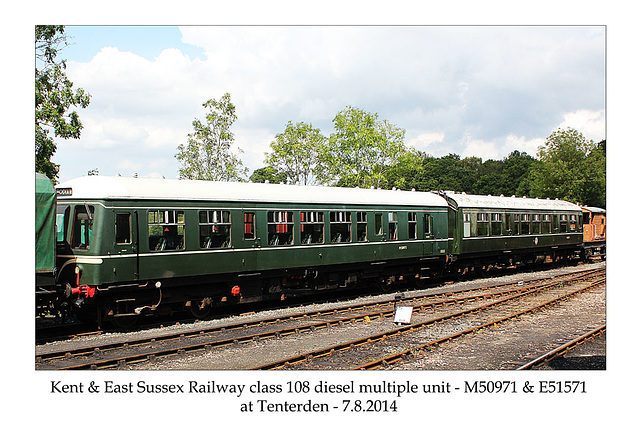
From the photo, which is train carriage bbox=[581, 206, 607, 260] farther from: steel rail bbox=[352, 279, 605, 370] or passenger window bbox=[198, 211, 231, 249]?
→ passenger window bbox=[198, 211, 231, 249]

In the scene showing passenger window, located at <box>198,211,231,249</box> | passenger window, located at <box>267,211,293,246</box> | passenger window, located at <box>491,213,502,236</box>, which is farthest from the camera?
passenger window, located at <box>491,213,502,236</box>

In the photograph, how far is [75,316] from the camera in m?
14.7

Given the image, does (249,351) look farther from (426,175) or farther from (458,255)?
(426,175)

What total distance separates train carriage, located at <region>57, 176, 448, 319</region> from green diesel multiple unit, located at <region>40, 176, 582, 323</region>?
0.09 feet

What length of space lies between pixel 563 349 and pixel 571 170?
1375 inches

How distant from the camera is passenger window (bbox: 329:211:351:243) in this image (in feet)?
58.0

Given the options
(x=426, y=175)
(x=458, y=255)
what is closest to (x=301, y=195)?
(x=458, y=255)

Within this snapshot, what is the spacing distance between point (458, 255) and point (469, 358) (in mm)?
12303

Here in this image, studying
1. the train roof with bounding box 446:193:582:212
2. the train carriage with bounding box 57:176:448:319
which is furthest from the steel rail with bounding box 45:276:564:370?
the train roof with bounding box 446:193:582:212

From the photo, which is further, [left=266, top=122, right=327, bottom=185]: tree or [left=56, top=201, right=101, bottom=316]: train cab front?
[left=266, top=122, right=327, bottom=185]: tree

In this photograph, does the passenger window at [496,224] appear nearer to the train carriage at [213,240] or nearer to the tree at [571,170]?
the train carriage at [213,240]

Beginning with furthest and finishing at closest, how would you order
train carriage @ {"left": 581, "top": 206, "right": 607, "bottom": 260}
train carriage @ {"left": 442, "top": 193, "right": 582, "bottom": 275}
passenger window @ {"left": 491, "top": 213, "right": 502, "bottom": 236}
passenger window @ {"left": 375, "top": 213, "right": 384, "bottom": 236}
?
train carriage @ {"left": 581, "top": 206, "right": 607, "bottom": 260} < passenger window @ {"left": 491, "top": 213, "right": 502, "bottom": 236} < train carriage @ {"left": 442, "top": 193, "right": 582, "bottom": 275} < passenger window @ {"left": 375, "top": 213, "right": 384, "bottom": 236}

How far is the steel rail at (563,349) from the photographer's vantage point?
10.7 meters

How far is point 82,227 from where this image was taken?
12.9 m
